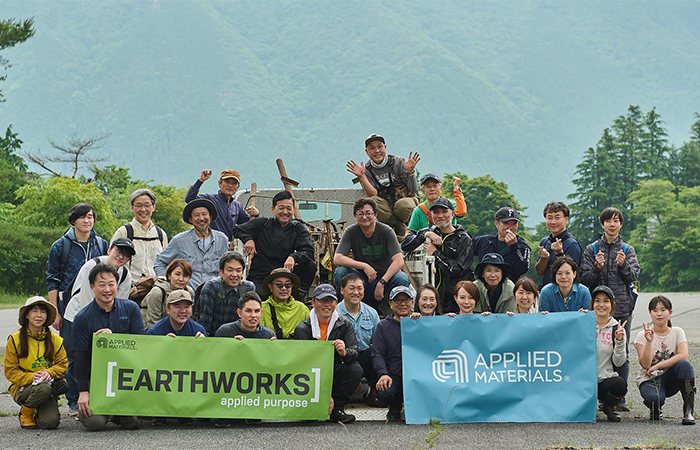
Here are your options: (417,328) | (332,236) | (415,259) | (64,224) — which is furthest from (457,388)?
(64,224)

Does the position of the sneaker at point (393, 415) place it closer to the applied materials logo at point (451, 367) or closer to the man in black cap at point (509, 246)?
the applied materials logo at point (451, 367)

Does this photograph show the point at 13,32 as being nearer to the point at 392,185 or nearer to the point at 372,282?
the point at 392,185

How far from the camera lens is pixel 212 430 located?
25.7 feet

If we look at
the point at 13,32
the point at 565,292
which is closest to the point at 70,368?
the point at 565,292

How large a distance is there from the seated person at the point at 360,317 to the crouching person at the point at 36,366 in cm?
281

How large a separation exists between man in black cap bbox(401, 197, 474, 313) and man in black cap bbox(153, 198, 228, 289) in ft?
7.85

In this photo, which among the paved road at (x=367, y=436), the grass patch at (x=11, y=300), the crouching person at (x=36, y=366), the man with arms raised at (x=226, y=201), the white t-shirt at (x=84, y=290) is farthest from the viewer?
the grass patch at (x=11, y=300)

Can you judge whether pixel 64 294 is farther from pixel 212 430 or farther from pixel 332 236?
pixel 332 236

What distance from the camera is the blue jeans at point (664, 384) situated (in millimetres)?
8055

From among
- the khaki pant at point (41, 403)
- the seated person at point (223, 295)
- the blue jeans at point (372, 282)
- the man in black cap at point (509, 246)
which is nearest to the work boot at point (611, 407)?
the man in black cap at point (509, 246)

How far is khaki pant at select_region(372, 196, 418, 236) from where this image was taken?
37.7 feet

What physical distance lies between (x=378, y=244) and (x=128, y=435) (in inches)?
140

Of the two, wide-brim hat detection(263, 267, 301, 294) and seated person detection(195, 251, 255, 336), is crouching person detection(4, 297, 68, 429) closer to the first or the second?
seated person detection(195, 251, 255, 336)

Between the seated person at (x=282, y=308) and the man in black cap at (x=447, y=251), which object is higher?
the man in black cap at (x=447, y=251)
